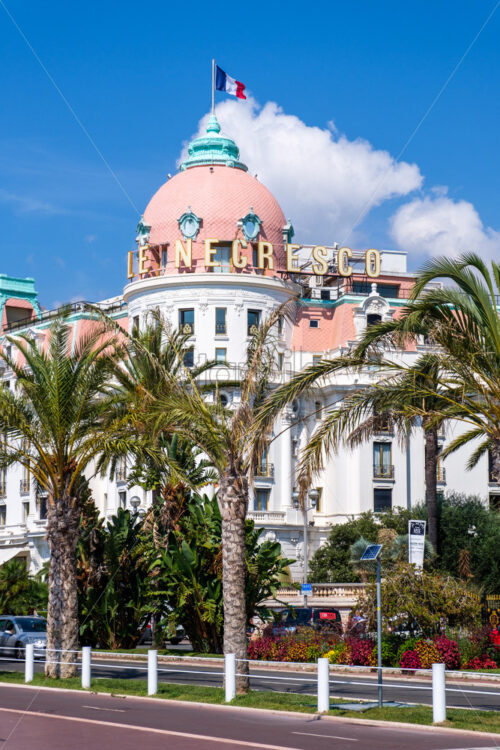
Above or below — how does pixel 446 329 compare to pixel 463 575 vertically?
above

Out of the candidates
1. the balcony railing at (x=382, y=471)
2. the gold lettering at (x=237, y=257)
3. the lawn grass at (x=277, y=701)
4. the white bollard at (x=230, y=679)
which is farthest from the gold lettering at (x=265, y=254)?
the white bollard at (x=230, y=679)

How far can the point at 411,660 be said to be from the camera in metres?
28.6

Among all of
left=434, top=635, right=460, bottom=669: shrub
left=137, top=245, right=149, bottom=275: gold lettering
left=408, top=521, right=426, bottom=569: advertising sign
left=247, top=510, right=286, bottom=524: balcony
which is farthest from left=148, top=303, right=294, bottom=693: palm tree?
left=137, top=245, right=149, bottom=275: gold lettering

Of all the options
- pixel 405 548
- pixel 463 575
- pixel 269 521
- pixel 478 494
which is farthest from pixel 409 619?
pixel 478 494

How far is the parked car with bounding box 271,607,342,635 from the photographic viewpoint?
34.5 m

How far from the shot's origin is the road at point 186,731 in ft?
47.5

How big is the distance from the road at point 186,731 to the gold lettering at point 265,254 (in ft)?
159

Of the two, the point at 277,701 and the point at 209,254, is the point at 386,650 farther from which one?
the point at 209,254

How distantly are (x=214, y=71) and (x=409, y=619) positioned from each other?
4590 cm

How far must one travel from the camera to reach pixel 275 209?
7062 centimetres

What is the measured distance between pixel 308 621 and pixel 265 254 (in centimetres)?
3455

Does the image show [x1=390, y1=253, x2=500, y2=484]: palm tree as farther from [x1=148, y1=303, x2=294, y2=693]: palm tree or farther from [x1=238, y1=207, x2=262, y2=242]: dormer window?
[x1=238, y1=207, x2=262, y2=242]: dormer window

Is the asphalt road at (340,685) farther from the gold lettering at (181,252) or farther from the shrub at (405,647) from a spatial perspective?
the gold lettering at (181,252)

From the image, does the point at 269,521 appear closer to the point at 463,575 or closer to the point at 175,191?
the point at 463,575
